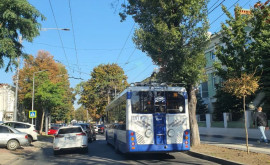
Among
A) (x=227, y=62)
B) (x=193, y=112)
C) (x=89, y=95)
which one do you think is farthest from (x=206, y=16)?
(x=89, y=95)

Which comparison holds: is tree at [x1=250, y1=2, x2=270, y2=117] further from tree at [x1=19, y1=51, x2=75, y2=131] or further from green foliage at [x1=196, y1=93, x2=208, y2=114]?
tree at [x1=19, y1=51, x2=75, y2=131]

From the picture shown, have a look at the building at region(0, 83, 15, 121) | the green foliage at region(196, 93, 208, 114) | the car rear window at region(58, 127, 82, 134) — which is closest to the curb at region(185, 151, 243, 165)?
the car rear window at region(58, 127, 82, 134)

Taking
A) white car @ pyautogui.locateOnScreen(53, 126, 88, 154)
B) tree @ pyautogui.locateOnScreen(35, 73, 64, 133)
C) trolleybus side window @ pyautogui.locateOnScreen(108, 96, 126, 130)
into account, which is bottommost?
white car @ pyautogui.locateOnScreen(53, 126, 88, 154)

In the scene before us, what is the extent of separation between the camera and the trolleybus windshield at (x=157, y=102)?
449 inches

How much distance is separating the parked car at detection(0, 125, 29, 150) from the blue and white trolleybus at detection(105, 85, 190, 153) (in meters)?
8.50

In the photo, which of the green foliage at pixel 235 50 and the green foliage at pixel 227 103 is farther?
the green foliage at pixel 227 103

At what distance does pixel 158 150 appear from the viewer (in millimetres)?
11180

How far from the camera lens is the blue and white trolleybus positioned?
36.4ft

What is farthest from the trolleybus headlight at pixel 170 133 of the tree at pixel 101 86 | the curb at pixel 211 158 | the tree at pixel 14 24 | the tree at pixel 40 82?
the tree at pixel 101 86

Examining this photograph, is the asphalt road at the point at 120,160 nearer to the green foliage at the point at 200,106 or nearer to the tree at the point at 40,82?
the green foliage at the point at 200,106

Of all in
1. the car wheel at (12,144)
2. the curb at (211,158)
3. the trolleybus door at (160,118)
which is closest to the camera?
the curb at (211,158)

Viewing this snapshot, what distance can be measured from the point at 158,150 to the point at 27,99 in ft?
110

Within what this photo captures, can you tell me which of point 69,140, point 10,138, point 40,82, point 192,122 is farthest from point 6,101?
point 192,122

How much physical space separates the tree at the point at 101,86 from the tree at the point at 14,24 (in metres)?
39.9
